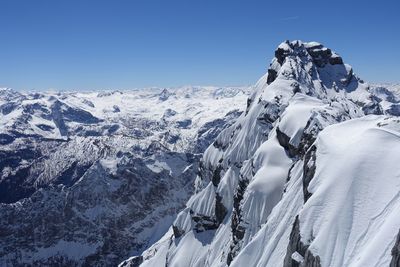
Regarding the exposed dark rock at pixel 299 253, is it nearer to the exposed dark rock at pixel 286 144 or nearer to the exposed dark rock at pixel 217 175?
the exposed dark rock at pixel 286 144

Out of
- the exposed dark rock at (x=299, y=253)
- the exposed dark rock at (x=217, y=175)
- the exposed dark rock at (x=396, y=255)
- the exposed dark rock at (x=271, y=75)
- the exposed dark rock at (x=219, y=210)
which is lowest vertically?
the exposed dark rock at (x=219, y=210)

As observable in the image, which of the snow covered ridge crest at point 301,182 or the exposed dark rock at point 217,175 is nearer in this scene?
the snow covered ridge crest at point 301,182

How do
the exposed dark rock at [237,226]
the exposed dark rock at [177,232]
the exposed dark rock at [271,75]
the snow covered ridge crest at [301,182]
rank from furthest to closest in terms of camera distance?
the exposed dark rock at [271,75] < the exposed dark rock at [177,232] < the exposed dark rock at [237,226] < the snow covered ridge crest at [301,182]


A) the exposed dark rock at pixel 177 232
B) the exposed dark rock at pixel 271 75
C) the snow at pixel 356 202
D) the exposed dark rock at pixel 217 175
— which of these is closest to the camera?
the snow at pixel 356 202

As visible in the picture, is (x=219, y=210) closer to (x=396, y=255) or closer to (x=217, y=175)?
(x=217, y=175)

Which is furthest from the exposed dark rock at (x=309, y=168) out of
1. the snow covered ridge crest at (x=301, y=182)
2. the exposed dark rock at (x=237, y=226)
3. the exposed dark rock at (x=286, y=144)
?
the exposed dark rock at (x=237, y=226)

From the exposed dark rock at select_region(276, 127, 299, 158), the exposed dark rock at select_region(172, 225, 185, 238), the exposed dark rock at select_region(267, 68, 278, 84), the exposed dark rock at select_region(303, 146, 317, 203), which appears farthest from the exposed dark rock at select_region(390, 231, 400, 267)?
the exposed dark rock at select_region(267, 68, 278, 84)

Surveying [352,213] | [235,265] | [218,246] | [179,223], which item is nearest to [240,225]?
[235,265]

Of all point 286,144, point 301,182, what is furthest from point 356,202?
point 286,144

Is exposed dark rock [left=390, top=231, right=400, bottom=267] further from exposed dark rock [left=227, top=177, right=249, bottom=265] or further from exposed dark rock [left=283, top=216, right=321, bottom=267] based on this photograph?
exposed dark rock [left=227, top=177, right=249, bottom=265]

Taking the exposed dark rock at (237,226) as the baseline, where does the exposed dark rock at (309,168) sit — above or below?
above
